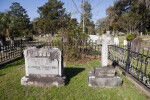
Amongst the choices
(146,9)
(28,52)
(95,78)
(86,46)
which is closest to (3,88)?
(28,52)

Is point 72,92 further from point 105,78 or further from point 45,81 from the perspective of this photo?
point 105,78

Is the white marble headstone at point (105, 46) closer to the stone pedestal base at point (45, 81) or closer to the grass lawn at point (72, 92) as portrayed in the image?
the grass lawn at point (72, 92)

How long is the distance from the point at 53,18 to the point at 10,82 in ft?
136

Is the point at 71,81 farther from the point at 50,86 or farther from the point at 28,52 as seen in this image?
the point at 28,52

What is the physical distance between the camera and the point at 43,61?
12.6 ft

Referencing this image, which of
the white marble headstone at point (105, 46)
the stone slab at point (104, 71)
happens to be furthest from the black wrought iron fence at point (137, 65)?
the white marble headstone at point (105, 46)

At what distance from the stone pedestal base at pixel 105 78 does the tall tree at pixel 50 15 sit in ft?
121

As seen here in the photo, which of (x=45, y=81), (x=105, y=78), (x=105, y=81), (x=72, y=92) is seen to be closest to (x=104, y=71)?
(x=105, y=78)

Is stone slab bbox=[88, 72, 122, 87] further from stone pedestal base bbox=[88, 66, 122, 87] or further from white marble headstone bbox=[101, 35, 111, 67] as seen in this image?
white marble headstone bbox=[101, 35, 111, 67]

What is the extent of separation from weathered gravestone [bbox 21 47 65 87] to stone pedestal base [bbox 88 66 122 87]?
1086 millimetres

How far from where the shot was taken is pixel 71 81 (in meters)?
4.20

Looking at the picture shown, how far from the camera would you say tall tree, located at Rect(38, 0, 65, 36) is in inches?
1565

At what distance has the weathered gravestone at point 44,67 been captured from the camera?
3.77 m

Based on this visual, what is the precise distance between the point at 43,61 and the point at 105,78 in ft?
7.37
